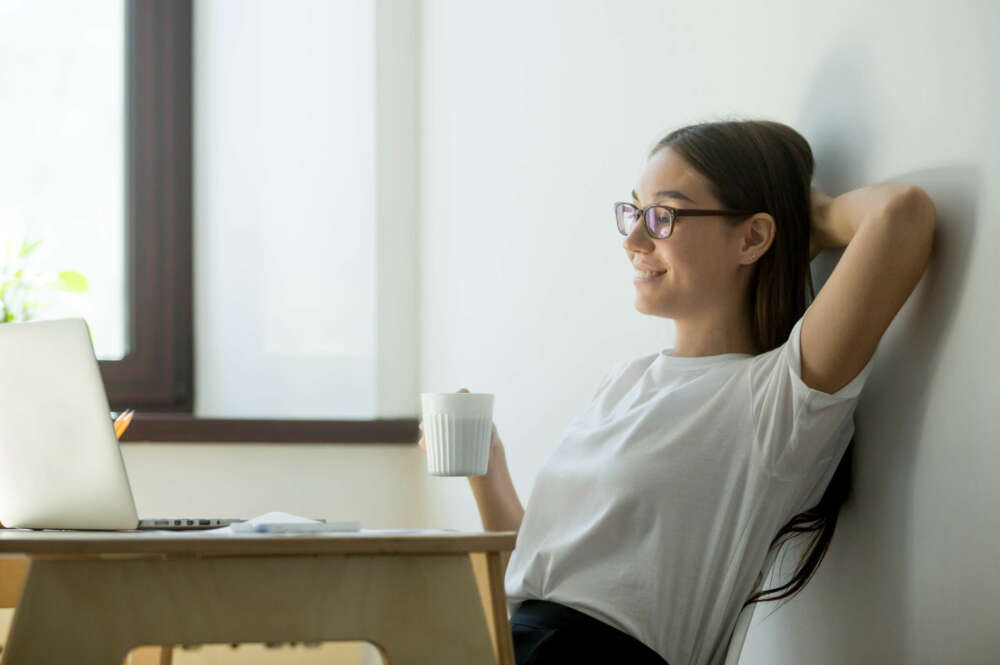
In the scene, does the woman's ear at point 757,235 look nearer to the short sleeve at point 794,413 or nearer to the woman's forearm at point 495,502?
the short sleeve at point 794,413

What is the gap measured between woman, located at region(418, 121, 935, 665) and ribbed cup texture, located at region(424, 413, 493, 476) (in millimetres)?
89

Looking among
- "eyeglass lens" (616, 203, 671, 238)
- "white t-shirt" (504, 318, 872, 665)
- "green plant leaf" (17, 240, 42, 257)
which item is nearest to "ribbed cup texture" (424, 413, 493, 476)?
"white t-shirt" (504, 318, 872, 665)

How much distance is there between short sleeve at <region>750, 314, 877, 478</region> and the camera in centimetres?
111

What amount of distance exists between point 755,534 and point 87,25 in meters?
2.76

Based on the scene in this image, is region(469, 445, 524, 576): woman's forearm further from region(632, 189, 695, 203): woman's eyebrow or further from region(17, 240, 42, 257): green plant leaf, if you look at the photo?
region(17, 240, 42, 257): green plant leaf

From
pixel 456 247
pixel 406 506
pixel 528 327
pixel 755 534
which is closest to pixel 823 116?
pixel 755 534

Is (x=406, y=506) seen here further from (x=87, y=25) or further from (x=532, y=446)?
(x=87, y=25)

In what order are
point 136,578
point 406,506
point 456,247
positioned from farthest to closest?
point 406,506, point 456,247, point 136,578

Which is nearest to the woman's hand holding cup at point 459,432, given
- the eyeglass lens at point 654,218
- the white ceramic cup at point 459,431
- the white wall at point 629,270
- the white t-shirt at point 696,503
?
the white ceramic cup at point 459,431

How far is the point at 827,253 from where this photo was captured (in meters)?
1.28

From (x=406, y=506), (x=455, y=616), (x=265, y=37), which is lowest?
(x=406, y=506)

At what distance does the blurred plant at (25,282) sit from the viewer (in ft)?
10.0

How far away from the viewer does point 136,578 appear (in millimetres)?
853

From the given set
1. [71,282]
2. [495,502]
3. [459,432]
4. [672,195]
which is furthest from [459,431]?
[71,282]
